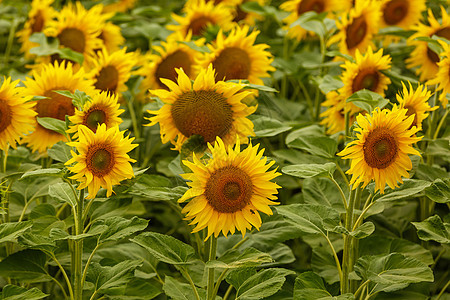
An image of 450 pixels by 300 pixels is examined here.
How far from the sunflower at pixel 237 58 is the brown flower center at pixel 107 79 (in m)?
0.29

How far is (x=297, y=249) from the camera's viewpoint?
1.80 m

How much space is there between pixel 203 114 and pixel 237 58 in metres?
0.44

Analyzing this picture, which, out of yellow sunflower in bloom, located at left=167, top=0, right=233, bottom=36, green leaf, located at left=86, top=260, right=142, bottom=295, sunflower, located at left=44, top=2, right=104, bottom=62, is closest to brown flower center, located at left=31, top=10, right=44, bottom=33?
sunflower, located at left=44, top=2, right=104, bottom=62

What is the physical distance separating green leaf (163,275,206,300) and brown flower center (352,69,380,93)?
0.66m

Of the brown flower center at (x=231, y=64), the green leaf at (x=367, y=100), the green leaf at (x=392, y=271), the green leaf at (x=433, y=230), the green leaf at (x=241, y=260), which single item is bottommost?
the green leaf at (x=392, y=271)

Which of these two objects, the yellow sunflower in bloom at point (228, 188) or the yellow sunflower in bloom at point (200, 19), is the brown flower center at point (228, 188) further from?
the yellow sunflower in bloom at point (200, 19)

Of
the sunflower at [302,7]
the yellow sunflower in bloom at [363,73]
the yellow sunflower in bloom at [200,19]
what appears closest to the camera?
the yellow sunflower in bloom at [363,73]

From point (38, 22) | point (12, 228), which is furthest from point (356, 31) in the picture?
point (12, 228)

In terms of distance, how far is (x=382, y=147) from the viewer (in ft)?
3.91

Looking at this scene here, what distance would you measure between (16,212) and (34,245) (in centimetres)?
38

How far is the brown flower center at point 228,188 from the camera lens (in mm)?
1140

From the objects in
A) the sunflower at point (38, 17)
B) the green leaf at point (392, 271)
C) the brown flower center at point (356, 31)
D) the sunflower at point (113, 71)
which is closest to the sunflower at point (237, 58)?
the sunflower at point (113, 71)

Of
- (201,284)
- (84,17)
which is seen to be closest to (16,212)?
(201,284)

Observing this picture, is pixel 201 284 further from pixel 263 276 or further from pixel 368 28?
pixel 368 28
